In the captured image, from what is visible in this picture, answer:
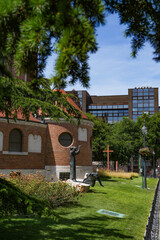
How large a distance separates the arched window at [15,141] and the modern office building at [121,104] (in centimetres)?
6508

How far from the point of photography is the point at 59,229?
8.00 meters

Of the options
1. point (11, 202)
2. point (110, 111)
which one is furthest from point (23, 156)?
point (110, 111)

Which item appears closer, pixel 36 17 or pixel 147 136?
pixel 36 17

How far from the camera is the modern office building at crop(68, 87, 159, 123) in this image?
8912 cm

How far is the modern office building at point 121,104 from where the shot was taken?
8912cm

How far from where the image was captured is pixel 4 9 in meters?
3.16

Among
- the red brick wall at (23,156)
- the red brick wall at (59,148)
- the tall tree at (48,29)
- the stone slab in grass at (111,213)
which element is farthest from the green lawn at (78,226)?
the red brick wall at (59,148)

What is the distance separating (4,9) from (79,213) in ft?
28.9

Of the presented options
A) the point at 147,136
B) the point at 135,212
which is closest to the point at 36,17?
the point at 135,212

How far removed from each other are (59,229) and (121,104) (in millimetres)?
87461

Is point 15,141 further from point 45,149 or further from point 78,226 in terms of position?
point 78,226

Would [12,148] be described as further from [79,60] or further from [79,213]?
[79,60]

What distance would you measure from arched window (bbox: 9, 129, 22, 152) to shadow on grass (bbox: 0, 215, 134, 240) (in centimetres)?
1346

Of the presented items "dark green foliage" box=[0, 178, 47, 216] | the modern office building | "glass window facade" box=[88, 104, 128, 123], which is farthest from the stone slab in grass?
"glass window facade" box=[88, 104, 128, 123]
